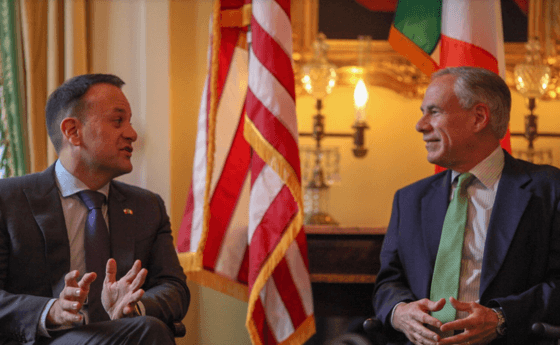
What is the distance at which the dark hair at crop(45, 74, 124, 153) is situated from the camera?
2.04 meters

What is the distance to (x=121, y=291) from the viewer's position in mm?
1718

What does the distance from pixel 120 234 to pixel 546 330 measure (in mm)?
1478

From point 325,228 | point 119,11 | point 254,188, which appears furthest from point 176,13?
point 325,228

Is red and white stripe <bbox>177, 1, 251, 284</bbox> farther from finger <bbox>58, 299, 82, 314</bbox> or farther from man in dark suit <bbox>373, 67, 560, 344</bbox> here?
finger <bbox>58, 299, 82, 314</bbox>

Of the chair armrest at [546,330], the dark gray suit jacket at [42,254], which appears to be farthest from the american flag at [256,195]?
the chair armrest at [546,330]

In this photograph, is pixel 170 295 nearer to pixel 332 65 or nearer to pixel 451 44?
pixel 451 44

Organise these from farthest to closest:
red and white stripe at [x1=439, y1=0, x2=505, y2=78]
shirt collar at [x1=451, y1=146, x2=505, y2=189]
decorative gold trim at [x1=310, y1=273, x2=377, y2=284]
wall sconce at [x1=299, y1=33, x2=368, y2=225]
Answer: wall sconce at [x1=299, y1=33, x2=368, y2=225]
decorative gold trim at [x1=310, y1=273, x2=377, y2=284]
red and white stripe at [x1=439, y1=0, x2=505, y2=78]
shirt collar at [x1=451, y1=146, x2=505, y2=189]

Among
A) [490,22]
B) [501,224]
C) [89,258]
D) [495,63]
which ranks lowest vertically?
[89,258]

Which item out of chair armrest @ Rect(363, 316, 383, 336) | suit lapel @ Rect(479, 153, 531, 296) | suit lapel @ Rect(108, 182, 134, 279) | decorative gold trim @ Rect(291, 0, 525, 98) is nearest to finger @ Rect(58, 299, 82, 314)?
suit lapel @ Rect(108, 182, 134, 279)

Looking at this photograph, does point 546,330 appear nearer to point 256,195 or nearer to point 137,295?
point 137,295

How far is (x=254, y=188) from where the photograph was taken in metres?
2.64

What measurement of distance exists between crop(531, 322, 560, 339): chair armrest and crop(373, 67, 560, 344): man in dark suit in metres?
0.08

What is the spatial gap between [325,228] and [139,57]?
154 centimetres

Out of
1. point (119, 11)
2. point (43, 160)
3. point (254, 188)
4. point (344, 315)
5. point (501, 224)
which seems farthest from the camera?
point (119, 11)
